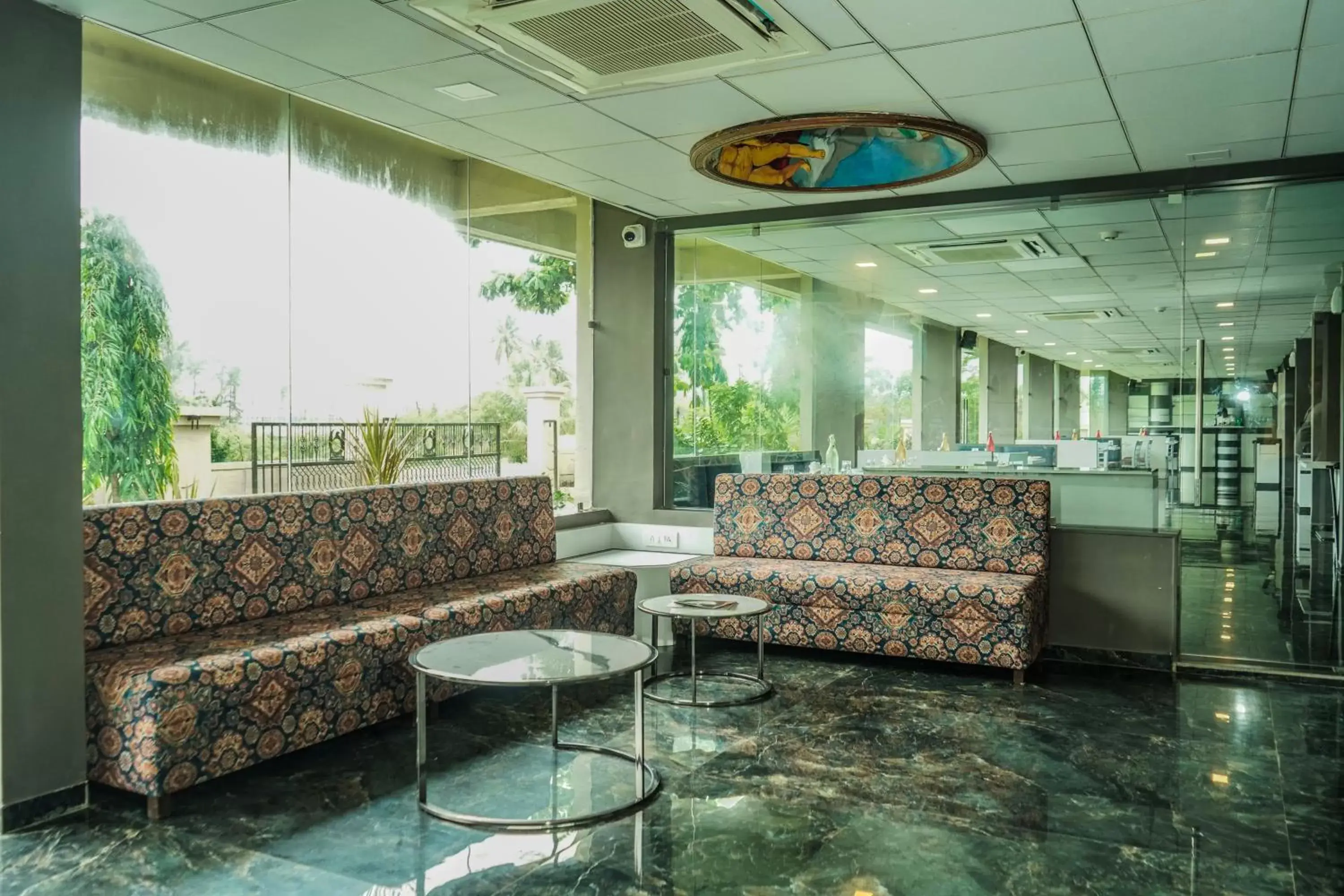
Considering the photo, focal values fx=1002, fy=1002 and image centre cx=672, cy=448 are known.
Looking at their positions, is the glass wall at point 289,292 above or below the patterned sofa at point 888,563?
above

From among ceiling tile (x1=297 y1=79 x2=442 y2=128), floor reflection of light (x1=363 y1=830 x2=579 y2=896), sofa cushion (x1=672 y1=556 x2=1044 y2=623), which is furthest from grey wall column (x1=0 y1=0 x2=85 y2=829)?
sofa cushion (x1=672 y1=556 x2=1044 y2=623)

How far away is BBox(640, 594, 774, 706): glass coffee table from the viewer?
4.51 m

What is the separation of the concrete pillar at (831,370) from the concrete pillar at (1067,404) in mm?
1145

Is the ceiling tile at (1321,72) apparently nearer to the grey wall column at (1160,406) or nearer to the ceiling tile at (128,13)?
the grey wall column at (1160,406)

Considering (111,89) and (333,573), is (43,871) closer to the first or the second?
(333,573)

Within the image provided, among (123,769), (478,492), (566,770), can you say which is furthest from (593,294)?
(123,769)

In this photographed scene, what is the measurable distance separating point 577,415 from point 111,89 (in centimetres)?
341

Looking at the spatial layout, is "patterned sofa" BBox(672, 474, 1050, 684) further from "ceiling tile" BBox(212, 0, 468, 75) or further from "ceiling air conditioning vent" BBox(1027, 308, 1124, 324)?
"ceiling tile" BBox(212, 0, 468, 75)

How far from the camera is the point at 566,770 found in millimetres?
3633

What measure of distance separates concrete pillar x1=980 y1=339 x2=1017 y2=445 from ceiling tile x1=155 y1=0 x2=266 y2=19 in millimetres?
4298

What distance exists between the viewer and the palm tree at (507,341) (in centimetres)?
679

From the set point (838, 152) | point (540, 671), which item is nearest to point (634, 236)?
point (838, 152)

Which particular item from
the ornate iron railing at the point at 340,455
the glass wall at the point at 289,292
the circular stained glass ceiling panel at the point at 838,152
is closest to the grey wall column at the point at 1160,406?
the circular stained glass ceiling panel at the point at 838,152

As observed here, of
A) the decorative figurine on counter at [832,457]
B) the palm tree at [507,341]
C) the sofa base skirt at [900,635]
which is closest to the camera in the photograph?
the sofa base skirt at [900,635]
